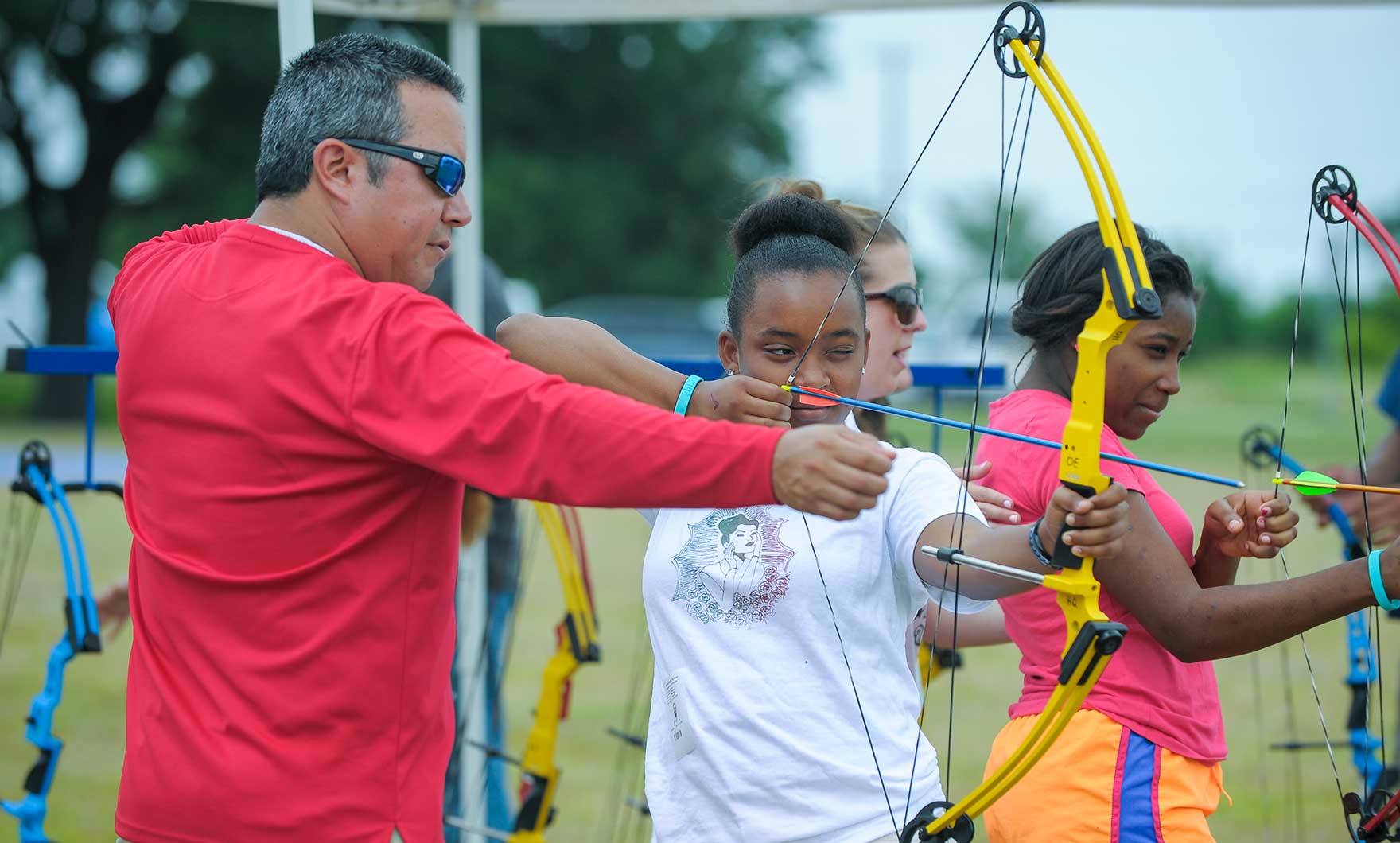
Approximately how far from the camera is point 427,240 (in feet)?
6.06

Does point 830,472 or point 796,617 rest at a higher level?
point 830,472

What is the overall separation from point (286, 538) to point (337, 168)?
52 centimetres

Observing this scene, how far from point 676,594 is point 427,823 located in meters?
0.51

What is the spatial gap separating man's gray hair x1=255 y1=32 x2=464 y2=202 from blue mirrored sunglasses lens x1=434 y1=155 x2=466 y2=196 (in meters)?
0.07

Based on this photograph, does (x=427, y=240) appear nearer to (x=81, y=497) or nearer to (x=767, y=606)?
(x=767, y=606)

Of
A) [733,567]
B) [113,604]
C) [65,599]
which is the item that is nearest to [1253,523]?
[733,567]

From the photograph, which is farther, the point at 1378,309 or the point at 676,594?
the point at 1378,309

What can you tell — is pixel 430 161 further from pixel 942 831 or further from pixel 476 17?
pixel 476 17

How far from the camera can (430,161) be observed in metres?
1.78

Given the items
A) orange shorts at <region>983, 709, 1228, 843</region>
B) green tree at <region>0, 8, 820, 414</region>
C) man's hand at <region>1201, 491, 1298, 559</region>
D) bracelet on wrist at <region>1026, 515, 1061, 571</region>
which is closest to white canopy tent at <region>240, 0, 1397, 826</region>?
man's hand at <region>1201, 491, 1298, 559</region>

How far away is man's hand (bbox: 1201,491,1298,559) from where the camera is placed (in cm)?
205

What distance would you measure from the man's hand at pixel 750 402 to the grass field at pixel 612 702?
19.3 inches

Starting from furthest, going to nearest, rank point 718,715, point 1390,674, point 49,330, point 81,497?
point 49,330 → point 81,497 → point 1390,674 → point 718,715

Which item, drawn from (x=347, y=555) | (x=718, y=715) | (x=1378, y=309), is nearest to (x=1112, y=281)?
(x=718, y=715)
